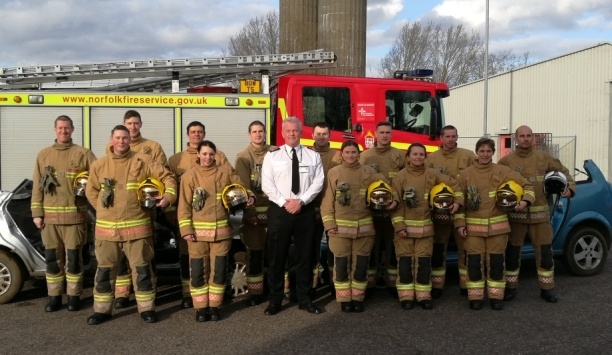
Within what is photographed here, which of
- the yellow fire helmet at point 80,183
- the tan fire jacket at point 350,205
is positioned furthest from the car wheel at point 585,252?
the yellow fire helmet at point 80,183

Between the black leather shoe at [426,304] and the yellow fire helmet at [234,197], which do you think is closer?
the yellow fire helmet at [234,197]

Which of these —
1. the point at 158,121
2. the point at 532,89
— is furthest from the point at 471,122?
the point at 158,121

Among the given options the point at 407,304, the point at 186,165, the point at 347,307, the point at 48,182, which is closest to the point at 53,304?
the point at 48,182

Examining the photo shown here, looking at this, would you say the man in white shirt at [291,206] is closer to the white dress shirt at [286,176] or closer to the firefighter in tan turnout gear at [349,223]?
the white dress shirt at [286,176]

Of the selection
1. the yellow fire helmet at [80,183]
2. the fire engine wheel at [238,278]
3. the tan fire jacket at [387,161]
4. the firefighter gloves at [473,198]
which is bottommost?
the fire engine wheel at [238,278]

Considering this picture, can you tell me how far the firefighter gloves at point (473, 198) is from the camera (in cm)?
589

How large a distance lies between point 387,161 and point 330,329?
208cm

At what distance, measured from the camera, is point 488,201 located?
5.92 m

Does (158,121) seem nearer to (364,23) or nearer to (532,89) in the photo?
(364,23)

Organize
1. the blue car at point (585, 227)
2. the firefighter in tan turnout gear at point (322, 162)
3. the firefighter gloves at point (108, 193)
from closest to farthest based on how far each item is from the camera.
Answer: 1. the firefighter gloves at point (108, 193)
2. the firefighter in tan turnout gear at point (322, 162)
3. the blue car at point (585, 227)

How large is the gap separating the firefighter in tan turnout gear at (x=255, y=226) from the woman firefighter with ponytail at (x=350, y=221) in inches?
27.6

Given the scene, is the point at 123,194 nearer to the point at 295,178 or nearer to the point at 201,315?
the point at 201,315

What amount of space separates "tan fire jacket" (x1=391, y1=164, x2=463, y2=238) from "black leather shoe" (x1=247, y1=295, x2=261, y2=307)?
5.09ft

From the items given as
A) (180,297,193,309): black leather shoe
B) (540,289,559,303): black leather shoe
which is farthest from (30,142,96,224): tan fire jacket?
(540,289,559,303): black leather shoe
